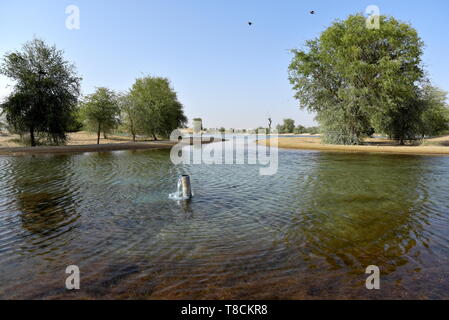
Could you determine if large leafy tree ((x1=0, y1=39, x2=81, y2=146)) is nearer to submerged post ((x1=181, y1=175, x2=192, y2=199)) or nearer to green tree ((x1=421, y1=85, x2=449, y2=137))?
submerged post ((x1=181, y1=175, x2=192, y2=199))

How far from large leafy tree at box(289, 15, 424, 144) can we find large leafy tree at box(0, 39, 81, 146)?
3196 cm

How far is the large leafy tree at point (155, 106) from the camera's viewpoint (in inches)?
1864

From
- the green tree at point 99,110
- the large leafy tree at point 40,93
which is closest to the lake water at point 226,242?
the large leafy tree at point 40,93

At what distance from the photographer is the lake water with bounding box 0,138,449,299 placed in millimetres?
3676

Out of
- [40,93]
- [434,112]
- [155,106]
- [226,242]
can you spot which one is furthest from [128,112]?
[434,112]

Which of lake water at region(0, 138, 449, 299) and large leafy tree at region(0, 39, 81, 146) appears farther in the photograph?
large leafy tree at region(0, 39, 81, 146)

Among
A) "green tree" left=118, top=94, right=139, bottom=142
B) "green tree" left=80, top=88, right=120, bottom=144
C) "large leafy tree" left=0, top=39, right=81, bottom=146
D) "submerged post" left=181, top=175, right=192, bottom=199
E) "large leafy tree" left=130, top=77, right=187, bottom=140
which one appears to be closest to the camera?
"submerged post" left=181, top=175, right=192, bottom=199

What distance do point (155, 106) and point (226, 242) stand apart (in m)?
46.8

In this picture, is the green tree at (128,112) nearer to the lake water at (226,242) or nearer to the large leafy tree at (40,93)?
the large leafy tree at (40,93)

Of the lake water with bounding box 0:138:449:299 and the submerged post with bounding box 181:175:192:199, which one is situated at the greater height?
the submerged post with bounding box 181:175:192:199

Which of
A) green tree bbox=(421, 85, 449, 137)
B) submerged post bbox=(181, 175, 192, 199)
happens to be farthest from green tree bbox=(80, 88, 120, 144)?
green tree bbox=(421, 85, 449, 137)
